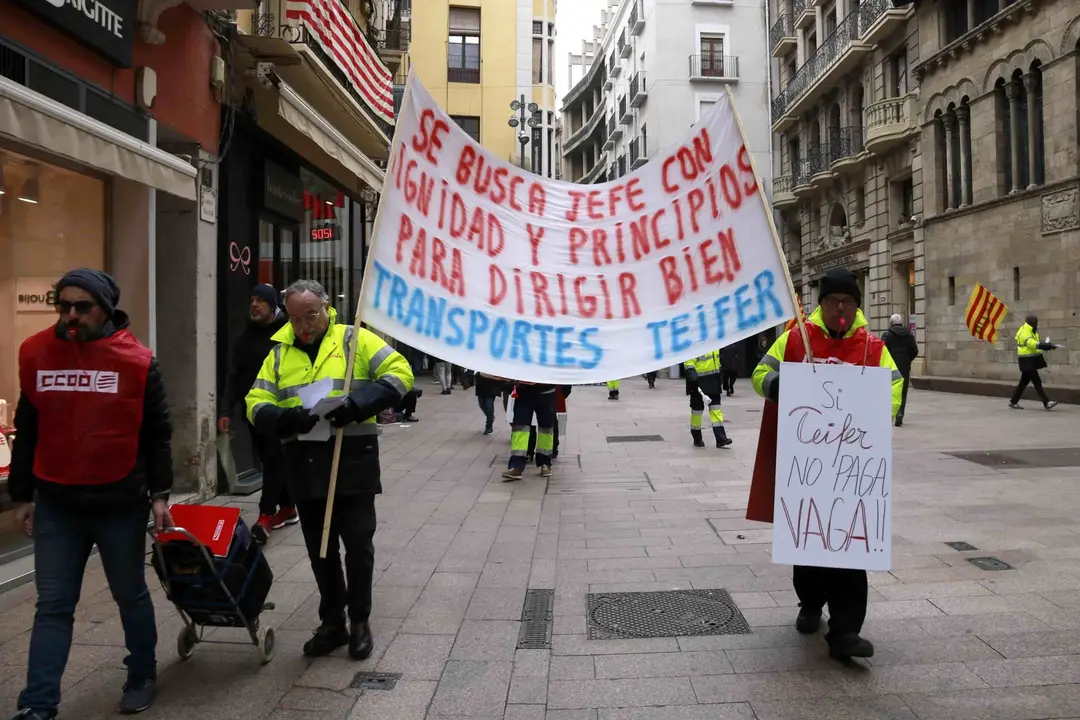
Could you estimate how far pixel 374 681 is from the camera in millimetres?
3695

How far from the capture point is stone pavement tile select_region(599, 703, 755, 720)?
3287 millimetres

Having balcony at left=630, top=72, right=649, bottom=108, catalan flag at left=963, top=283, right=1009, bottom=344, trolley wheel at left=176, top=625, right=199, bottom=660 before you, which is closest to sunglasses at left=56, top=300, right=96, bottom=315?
trolley wheel at left=176, top=625, right=199, bottom=660

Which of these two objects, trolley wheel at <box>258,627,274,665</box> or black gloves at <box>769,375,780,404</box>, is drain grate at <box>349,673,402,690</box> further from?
black gloves at <box>769,375,780,404</box>

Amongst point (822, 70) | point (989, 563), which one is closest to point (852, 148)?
point (822, 70)

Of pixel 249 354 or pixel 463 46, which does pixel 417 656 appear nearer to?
pixel 249 354

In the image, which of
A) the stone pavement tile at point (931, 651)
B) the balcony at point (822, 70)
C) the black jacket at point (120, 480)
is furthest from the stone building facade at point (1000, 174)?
the black jacket at point (120, 480)

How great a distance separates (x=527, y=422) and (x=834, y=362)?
18.0ft

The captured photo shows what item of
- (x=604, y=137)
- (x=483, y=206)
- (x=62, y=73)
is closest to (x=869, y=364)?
(x=483, y=206)

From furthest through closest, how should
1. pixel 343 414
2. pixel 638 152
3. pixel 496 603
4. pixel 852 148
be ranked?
pixel 638 152 → pixel 852 148 → pixel 496 603 → pixel 343 414

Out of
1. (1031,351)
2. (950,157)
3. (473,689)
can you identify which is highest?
(950,157)

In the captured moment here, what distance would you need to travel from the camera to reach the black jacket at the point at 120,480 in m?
3.28

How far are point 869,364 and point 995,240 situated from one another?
18532 mm

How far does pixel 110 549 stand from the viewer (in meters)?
3.36

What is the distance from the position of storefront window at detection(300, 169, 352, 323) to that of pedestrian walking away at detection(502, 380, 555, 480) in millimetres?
4944
